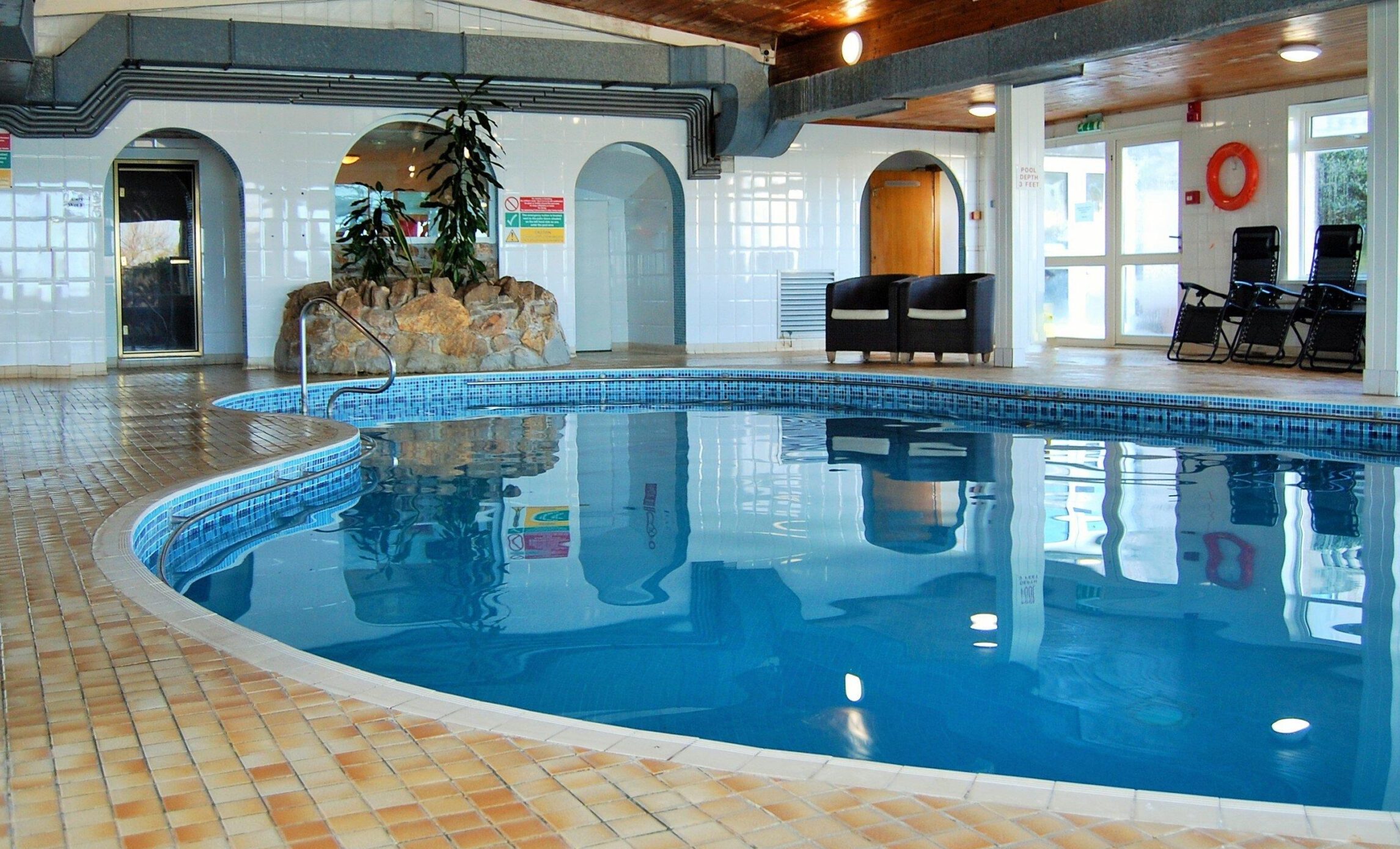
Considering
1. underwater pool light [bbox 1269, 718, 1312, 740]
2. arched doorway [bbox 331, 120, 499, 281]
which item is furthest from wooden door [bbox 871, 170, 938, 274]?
underwater pool light [bbox 1269, 718, 1312, 740]

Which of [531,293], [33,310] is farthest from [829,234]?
[33,310]

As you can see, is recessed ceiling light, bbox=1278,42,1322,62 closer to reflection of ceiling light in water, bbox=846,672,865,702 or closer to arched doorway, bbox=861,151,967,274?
arched doorway, bbox=861,151,967,274

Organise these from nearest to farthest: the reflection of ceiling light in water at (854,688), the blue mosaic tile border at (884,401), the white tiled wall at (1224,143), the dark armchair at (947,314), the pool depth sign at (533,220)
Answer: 1. the reflection of ceiling light in water at (854,688)
2. the blue mosaic tile border at (884,401)
3. the dark armchair at (947,314)
4. the white tiled wall at (1224,143)
5. the pool depth sign at (533,220)

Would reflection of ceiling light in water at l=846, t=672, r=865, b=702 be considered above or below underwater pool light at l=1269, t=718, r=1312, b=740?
above

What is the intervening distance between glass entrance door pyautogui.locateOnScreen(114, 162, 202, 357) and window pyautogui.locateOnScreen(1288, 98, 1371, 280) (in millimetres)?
10264

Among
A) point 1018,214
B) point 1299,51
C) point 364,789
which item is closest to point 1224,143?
point 1299,51

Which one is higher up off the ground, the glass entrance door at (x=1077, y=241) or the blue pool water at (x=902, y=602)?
the glass entrance door at (x=1077, y=241)

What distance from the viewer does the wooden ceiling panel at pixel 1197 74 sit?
351 inches

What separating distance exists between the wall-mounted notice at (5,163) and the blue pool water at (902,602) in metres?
6.39

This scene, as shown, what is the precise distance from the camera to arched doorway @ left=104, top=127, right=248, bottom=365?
12297 mm

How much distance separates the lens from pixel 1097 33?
8711 millimetres

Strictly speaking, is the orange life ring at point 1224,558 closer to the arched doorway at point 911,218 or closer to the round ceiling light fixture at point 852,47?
the round ceiling light fixture at point 852,47

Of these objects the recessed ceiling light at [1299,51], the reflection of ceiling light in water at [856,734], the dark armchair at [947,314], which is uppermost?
the recessed ceiling light at [1299,51]

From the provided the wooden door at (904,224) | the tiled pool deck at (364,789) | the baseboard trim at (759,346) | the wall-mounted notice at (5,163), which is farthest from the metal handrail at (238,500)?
the wooden door at (904,224)
